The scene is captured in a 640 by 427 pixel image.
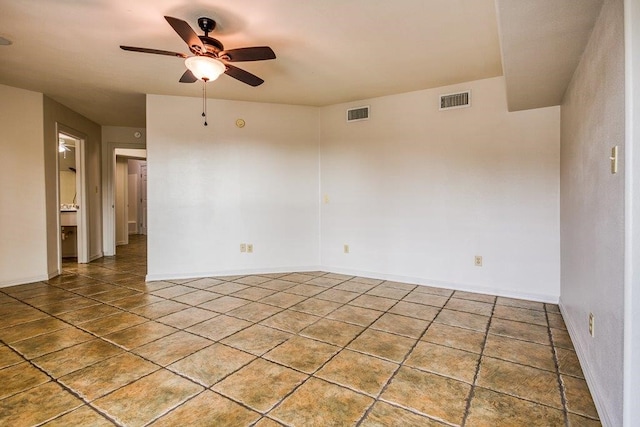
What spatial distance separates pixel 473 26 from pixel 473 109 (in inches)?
54.2

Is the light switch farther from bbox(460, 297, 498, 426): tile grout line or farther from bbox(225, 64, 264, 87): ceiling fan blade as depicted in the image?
bbox(225, 64, 264, 87): ceiling fan blade

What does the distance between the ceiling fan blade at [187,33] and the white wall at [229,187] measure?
2.10 m

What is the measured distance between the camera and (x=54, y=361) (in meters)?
2.17

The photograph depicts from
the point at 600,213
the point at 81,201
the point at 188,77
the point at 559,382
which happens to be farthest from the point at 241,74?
the point at 81,201

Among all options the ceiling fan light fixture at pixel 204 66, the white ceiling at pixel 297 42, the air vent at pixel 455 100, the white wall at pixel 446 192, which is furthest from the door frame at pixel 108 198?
the air vent at pixel 455 100

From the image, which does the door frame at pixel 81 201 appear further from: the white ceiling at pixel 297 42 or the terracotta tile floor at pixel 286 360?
the terracotta tile floor at pixel 286 360

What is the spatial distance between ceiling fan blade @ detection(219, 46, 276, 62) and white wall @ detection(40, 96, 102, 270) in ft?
11.5

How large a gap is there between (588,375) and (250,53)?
313cm

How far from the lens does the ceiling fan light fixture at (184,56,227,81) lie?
2484 millimetres

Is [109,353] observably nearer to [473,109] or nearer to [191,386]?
[191,386]

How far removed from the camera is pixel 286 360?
2.20 metres

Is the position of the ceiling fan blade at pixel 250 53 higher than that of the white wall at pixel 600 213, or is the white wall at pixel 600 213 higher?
the ceiling fan blade at pixel 250 53

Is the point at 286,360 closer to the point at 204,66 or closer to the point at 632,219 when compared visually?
the point at 632,219

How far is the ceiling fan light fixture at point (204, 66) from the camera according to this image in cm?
248
